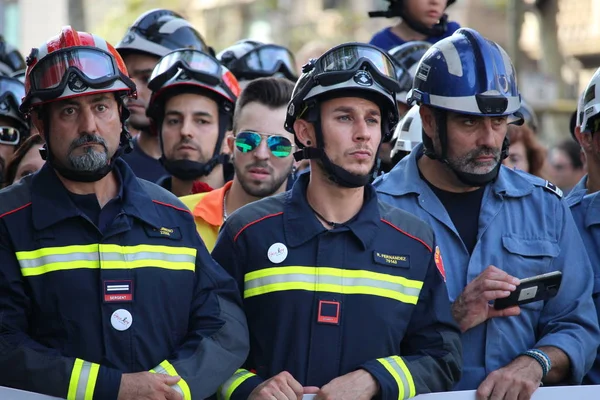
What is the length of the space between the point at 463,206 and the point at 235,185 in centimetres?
150

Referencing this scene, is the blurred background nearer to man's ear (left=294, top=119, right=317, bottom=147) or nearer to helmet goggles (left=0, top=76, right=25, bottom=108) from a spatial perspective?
helmet goggles (left=0, top=76, right=25, bottom=108)

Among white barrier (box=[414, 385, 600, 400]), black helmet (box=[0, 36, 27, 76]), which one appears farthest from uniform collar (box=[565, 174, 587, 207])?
black helmet (box=[0, 36, 27, 76])

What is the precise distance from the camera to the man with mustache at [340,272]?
15.9ft

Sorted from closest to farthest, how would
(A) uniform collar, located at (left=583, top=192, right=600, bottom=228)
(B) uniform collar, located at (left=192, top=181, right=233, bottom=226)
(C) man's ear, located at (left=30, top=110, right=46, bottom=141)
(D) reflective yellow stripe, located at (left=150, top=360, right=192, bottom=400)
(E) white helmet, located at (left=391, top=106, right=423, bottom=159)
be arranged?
(D) reflective yellow stripe, located at (left=150, top=360, right=192, bottom=400) < (C) man's ear, located at (left=30, top=110, right=46, bottom=141) < (A) uniform collar, located at (left=583, top=192, right=600, bottom=228) < (B) uniform collar, located at (left=192, top=181, right=233, bottom=226) < (E) white helmet, located at (left=391, top=106, right=423, bottom=159)

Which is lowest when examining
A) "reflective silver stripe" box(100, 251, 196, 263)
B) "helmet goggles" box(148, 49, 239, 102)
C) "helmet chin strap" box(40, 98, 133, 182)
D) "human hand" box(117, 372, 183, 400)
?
"human hand" box(117, 372, 183, 400)

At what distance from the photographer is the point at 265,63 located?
9.41 m

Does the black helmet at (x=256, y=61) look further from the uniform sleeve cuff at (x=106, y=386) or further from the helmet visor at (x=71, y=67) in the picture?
the uniform sleeve cuff at (x=106, y=386)

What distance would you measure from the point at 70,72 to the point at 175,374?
141 centimetres

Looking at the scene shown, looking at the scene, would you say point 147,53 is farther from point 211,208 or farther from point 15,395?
point 15,395

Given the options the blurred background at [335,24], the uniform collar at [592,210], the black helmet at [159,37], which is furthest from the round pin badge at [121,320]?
the blurred background at [335,24]

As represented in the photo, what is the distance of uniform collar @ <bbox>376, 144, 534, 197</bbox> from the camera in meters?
5.75

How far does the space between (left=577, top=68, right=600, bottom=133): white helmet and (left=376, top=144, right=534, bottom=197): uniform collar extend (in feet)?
2.91

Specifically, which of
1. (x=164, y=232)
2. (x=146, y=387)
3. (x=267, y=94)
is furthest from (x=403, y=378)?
(x=267, y=94)

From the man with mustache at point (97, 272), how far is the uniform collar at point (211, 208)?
1.22m
